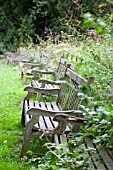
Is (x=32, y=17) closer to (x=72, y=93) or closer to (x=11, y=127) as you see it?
(x=11, y=127)

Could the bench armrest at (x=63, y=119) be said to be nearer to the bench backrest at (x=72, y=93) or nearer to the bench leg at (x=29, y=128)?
the bench leg at (x=29, y=128)

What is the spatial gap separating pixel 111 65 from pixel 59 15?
51.7ft

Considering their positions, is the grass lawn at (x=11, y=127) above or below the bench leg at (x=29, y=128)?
below

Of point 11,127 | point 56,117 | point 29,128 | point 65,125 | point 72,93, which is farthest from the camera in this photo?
point 11,127

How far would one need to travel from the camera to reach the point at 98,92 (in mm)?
3461

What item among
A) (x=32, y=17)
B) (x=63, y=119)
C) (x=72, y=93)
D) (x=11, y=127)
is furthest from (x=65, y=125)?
(x=32, y=17)

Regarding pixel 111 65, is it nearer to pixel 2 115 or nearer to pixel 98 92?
pixel 98 92

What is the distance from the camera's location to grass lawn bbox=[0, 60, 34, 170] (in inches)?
150

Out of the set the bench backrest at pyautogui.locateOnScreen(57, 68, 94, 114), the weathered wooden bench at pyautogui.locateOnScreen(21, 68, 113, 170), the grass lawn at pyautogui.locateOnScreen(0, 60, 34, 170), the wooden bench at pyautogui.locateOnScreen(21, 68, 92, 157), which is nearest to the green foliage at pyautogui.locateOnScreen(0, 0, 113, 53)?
the grass lawn at pyautogui.locateOnScreen(0, 60, 34, 170)

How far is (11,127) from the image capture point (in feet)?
17.0

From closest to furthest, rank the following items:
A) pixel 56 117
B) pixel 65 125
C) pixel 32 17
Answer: pixel 56 117
pixel 65 125
pixel 32 17

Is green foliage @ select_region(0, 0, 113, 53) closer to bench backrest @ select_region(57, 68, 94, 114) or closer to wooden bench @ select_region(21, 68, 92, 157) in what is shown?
bench backrest @ select_region(57, 68, 94, 114)

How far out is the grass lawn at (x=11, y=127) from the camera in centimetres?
380

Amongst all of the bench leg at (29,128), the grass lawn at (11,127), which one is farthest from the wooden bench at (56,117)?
the grass lawn at (11,127)
